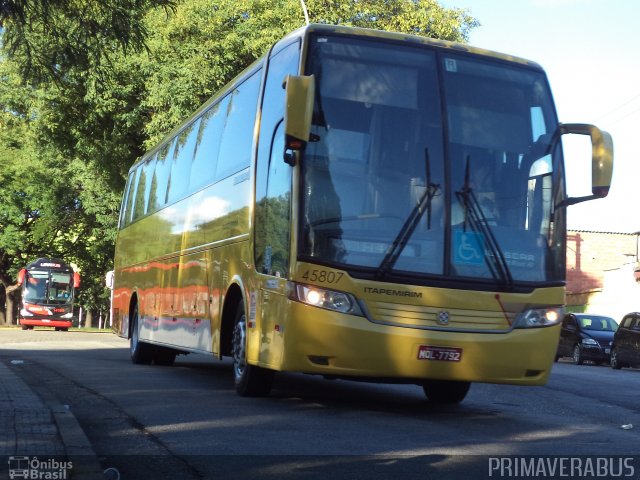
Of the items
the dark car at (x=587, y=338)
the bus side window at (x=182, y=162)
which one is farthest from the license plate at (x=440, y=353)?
the dark car at (x=587, y=338)

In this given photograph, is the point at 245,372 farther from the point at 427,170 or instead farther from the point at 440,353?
the point at 427,170

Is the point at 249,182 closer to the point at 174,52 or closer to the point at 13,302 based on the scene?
the point at 174,52

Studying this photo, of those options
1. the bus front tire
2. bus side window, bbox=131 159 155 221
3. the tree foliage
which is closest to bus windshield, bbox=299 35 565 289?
bus side window, bbox=131 159 155 221

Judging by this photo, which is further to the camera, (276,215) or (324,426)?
(276,215)

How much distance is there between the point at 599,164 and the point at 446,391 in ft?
10.8

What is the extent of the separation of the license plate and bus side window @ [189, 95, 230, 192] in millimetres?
4755

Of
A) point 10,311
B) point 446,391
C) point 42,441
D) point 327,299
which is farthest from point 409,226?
point 10,311

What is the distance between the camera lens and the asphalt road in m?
7.29

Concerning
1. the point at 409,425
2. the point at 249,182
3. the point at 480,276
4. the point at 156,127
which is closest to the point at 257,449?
the point at 409,425

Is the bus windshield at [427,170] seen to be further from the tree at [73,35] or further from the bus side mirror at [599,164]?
the tree at [73,35]

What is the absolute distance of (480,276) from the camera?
10.3 meters

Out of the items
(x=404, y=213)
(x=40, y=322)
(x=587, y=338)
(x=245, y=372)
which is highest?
(x=404, y=213)

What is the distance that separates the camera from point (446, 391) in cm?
1259

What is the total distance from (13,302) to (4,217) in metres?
10.8
